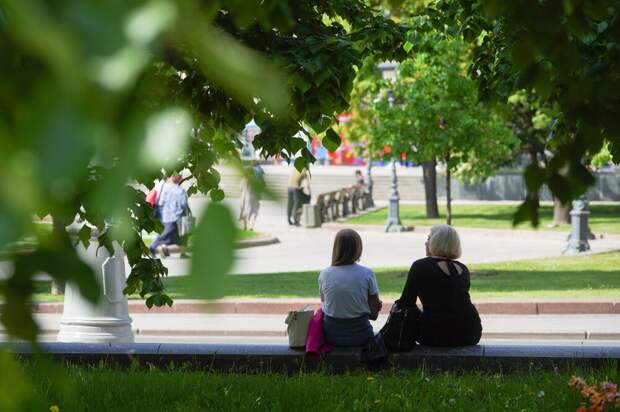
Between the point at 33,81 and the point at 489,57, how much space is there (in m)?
7.51

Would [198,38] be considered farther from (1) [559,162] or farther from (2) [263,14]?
(1) [559,162]

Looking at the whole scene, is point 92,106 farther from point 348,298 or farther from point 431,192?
point 431,192

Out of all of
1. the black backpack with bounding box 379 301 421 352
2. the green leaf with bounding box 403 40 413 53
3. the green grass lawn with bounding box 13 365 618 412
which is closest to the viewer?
the green grass lawn with bounding box 13 365 618 412

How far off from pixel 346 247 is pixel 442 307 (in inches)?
32.8

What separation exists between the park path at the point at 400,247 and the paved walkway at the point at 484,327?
4.15 m

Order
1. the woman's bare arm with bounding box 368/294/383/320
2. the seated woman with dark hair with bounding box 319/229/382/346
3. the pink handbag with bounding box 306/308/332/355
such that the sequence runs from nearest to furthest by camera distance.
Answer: the pink handbag with bounding box 306/308/332/355
the seated woman with dark hair with bounding box 319/229/382/346
the woman's bare arm with bounding box 368/294/383/320

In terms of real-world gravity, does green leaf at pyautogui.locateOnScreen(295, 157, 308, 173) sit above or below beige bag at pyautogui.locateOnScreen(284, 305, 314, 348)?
above

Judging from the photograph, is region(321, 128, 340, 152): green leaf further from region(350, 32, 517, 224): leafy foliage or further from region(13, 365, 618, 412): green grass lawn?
region(350, 32, 517, 224): leafy foliage

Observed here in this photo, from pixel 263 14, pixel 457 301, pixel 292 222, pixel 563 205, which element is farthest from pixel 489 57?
pixel 292 222

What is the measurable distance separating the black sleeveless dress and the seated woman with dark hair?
1.18 feet

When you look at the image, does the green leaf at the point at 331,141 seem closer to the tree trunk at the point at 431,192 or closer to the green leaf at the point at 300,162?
the green leaf at the point at 300,162

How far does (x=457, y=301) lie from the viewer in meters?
8.44

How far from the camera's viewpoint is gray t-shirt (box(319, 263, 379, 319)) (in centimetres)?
865

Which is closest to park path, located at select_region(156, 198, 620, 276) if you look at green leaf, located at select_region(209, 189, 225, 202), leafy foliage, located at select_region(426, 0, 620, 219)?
leafy foliage, located at select_region(426, 0, 620, 219)
